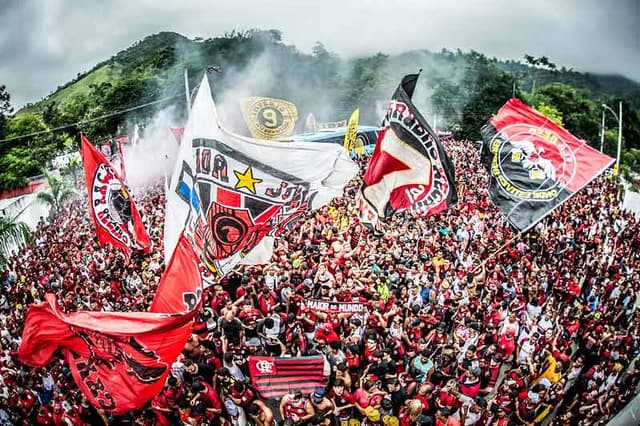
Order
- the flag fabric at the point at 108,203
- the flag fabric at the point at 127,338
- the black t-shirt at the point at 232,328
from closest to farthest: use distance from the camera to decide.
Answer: the flag fabric at the point at 127,338 → the black t-shirt at the point at 232,328 → the flag fabric at the point at 108,203

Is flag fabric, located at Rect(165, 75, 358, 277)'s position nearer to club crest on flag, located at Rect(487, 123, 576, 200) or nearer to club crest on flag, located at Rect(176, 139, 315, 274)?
club crest on flag, located at Rect(176, 139, 315, 274)

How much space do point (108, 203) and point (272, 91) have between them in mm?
34145

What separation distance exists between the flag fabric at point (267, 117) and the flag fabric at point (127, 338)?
42.8 ft

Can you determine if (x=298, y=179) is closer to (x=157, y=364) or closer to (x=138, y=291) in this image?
(x=157, y=364)

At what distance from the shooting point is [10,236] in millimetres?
12305

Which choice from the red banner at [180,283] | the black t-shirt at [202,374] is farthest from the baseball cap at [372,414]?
the red banner at [180,283]

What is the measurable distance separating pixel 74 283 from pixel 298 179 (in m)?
7.13

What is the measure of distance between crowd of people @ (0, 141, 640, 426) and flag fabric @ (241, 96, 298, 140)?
223 inches

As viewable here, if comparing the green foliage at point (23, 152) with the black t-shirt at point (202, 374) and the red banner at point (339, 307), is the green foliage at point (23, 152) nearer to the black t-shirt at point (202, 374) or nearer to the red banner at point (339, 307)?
the black t-shirt at point (202, 374)

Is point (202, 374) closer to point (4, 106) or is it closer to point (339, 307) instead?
point (339, 307)

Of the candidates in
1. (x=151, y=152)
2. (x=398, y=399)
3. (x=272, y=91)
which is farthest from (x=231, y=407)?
(x=272, y=91)

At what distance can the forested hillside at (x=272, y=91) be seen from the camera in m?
17.5

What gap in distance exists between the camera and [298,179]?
21.1ft

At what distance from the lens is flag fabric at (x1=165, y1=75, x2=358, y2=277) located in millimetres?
5898
